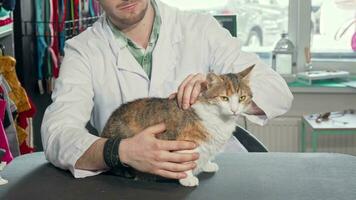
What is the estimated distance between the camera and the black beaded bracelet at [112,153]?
1.12 m

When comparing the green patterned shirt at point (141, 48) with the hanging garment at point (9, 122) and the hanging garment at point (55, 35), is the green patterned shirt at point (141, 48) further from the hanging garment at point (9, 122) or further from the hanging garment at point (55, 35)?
the hanging garment at point (55, 35)

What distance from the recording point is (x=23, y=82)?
2.54m

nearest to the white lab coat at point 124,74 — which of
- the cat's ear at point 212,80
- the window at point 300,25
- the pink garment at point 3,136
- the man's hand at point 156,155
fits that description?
the man's hand at point 156,155

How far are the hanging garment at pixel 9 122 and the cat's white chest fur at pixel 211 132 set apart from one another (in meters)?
1.13

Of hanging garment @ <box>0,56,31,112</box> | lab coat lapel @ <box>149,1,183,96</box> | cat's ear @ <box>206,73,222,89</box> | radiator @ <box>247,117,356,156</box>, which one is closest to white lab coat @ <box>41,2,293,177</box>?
lab coat lapel @ <box>149,1,183,96</box>

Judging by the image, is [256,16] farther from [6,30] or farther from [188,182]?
[188,182]

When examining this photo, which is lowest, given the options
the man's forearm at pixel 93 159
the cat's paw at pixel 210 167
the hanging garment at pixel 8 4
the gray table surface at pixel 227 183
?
the gray table surface at pixel 227 183

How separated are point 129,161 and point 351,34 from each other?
243cm

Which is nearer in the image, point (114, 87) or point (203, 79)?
point (203, 79)

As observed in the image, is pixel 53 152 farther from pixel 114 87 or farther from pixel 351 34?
pixel 351 34

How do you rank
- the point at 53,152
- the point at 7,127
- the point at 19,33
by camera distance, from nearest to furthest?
1. the point at 53,152
2. the point at 7,127
3. the point at 19,33

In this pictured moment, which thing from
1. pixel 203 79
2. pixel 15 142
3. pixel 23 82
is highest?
pixel 203 79

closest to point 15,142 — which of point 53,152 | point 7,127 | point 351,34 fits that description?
point 7,127

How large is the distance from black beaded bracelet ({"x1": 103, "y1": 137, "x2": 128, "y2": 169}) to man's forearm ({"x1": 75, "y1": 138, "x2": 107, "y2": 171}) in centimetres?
1
